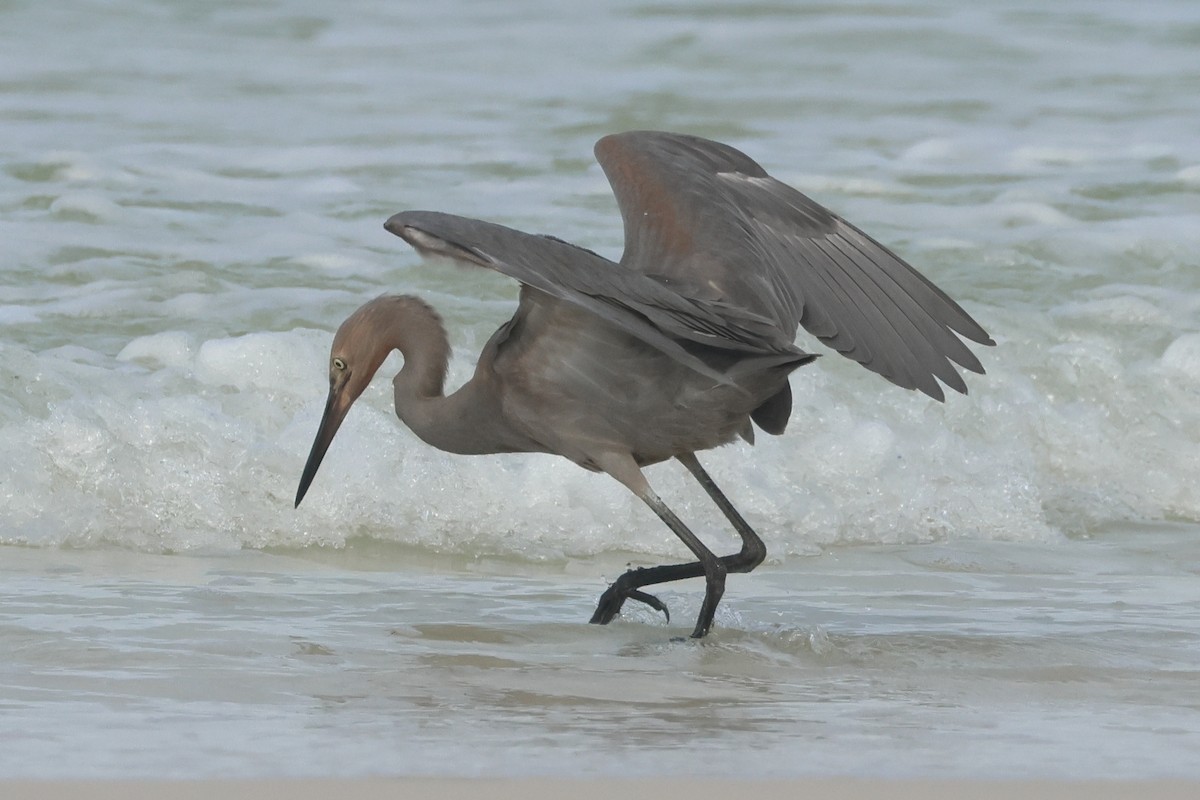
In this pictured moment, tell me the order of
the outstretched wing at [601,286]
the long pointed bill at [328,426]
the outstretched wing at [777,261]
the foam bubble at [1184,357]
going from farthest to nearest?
the foam bubble at [1184,357], the long pointed bill at [328,426], the outstretched wing at [777,261], the outstretched wing at [601,286]

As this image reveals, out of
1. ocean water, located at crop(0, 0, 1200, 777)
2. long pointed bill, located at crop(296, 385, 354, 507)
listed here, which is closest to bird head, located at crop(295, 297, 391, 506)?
long pointed bill, located at crop(296, 385, 354, 507)

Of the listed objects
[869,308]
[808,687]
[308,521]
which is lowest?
[308,521]

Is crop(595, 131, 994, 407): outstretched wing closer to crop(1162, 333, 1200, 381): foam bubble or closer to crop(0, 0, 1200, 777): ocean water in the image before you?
crop(0, 0, 1200, 777): ocean water

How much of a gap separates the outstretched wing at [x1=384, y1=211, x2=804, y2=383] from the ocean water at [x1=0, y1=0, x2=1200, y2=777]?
0.79 meters

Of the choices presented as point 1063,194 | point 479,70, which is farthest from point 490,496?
point 479,70

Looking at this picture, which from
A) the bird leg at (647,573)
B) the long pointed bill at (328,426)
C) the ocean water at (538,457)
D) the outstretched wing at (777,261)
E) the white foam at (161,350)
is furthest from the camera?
the white foam at (161,350)

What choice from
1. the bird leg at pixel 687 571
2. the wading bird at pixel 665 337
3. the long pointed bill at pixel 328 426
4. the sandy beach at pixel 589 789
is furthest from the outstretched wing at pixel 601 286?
the sandy beach at pixel 589 789

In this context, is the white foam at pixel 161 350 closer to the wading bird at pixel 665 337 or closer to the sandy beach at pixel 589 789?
the wading bird at pixel 665 337

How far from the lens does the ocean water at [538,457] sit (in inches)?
161

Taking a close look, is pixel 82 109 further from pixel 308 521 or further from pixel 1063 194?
pixel 308 521

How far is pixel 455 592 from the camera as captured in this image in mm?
5699

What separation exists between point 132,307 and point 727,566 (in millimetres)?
4413

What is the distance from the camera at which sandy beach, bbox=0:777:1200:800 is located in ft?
10.7

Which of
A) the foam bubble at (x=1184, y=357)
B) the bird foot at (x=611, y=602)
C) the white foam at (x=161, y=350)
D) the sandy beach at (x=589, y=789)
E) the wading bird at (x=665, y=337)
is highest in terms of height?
the wading bird at (x=665, y=337)
